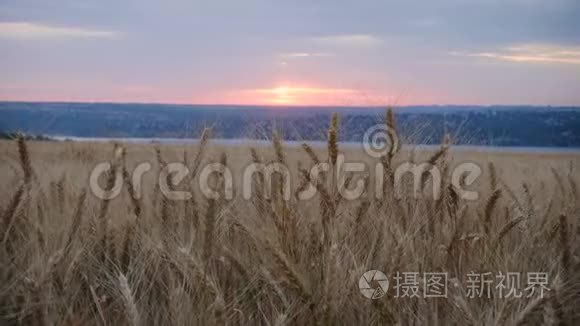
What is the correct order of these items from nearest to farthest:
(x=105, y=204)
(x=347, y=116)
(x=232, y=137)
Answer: (x=105, y=204) → (x=347, y=116) → (x=232, y=137)

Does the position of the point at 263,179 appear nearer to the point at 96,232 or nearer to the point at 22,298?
the point at 96,232

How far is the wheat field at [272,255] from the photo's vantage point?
1.72 meters

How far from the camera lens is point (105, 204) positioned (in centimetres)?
219

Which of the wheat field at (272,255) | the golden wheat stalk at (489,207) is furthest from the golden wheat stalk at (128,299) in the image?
the golden wheat stalk at (489,207)

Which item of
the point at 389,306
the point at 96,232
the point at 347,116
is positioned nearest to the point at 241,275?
the point at 389,306

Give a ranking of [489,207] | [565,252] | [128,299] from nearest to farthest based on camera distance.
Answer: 1. [128,299]
2. [565,252]
3. [489,207]

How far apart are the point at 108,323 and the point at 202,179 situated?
75 cm

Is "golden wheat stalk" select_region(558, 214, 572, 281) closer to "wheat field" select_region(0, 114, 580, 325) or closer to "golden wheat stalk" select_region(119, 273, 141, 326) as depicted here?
"wheat field" select_region(0, 114, 580, 325)

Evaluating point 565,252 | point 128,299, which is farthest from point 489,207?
point 128,299

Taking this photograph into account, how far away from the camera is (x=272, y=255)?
5.33 ft

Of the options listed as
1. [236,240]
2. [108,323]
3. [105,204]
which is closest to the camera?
[108,323]

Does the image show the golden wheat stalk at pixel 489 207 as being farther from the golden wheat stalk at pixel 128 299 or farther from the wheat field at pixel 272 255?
the golden wheat stalk at pixel 128 299

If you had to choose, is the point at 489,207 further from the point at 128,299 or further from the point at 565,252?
the point at 128,299

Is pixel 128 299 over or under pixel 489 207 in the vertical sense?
under
